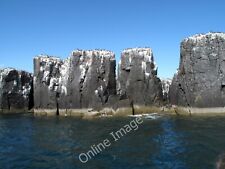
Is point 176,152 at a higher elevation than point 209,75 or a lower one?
lower

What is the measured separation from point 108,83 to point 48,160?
3706 cm

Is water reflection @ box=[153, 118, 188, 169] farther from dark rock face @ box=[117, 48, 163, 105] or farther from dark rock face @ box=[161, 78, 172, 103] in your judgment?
dark rock face @ box=[161, 78, 172, 103]

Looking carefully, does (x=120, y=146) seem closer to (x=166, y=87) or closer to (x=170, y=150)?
(x=170, y=150)

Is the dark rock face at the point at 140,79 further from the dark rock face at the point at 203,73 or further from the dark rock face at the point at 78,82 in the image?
the dark rock face at the point at 203,73

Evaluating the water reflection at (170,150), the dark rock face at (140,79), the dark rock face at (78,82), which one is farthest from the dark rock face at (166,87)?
the water reflection at (170,150)

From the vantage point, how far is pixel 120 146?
31.8 metres

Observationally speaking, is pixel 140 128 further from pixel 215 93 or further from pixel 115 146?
pixel 215 93

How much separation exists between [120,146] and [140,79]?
104ft

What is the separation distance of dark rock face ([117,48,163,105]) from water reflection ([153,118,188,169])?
735 inches

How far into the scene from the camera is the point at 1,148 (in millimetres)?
32656

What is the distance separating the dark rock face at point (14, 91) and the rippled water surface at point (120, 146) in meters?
24.3

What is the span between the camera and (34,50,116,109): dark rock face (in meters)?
63.1

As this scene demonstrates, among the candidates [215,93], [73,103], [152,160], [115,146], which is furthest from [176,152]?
[73,103]

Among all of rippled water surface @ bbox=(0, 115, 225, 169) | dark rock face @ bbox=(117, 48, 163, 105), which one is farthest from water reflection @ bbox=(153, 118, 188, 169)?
dark rock face @ bbox=(117, 48, 163, 105)
